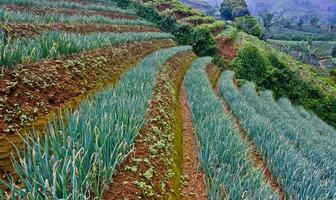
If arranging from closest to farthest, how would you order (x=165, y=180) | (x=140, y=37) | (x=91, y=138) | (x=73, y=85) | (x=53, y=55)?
1. (x=91, y=138)
2. (x=165, y=180)
3. (x=73, y=85)
4. (x=53, y=55)
5. (x=140, y=37)

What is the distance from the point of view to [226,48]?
3094 centimetres

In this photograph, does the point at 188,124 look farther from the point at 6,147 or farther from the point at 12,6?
the point at 12,6

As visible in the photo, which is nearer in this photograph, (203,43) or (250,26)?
(203,43)

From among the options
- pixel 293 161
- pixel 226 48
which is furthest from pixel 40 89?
pixel 226 48

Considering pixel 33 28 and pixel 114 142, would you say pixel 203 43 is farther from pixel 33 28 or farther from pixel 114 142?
pixel 114 142

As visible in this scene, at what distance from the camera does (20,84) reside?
16.2 feet

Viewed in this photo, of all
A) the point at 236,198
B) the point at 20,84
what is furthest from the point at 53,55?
the point at 236,198

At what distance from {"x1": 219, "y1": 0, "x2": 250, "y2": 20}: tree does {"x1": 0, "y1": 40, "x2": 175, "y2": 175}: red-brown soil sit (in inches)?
3127

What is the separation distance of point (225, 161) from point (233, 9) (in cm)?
8267

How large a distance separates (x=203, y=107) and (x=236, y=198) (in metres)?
4.38

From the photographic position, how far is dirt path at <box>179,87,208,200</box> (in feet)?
16.6

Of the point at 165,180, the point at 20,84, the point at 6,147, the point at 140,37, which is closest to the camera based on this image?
the point at 6,147

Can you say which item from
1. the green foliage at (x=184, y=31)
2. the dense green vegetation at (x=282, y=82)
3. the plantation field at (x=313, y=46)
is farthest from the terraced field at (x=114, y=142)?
the plantation field at (x=313, y=46)

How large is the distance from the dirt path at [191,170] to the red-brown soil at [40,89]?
7.46 feet
